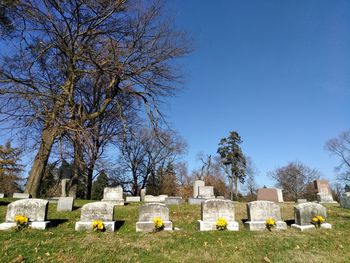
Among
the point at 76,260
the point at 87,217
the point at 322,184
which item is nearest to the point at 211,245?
the point at 76,260

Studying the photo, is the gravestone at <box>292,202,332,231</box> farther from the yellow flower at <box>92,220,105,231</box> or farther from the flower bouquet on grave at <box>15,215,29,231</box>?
the flower bouquet on grave at <box>15,215,29,231</box>

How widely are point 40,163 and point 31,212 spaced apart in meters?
4.92

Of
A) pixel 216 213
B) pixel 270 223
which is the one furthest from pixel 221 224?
pixel 270 223

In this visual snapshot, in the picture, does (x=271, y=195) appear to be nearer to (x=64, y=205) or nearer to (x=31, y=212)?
(x=64, y=205)

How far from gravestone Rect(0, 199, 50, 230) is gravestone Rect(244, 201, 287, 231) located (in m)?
6.08

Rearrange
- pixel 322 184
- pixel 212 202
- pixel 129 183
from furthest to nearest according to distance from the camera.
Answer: pixel 129 183, pixel 322 184, pixel 212 202

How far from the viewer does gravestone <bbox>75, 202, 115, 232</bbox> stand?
7734mm

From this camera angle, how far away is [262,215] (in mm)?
8539

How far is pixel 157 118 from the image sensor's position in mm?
14000

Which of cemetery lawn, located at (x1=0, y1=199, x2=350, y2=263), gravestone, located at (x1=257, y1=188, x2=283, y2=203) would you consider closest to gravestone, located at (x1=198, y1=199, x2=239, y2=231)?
cemetery lawn, located at (x1=0, y1=199, x2=350, y2=263)

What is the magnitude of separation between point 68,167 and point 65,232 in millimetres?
11896

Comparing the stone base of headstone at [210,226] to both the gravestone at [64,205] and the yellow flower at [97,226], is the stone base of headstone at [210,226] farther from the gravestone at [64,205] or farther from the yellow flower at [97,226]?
the gravestone at [64,205]

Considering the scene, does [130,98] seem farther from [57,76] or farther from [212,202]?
[212,202]

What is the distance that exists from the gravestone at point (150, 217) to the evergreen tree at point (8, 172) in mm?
29827
